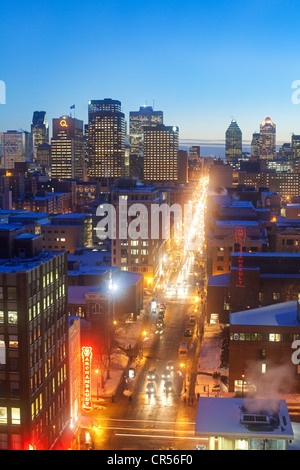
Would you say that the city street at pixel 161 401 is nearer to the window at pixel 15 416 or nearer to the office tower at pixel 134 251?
the window at pixel 15 416

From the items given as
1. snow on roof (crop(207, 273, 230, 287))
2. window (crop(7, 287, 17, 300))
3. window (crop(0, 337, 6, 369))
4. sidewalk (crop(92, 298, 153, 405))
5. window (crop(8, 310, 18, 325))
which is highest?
window (crop(7, 287, 17, 300))

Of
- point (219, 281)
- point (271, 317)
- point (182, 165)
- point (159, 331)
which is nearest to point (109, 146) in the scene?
point (182, 165)

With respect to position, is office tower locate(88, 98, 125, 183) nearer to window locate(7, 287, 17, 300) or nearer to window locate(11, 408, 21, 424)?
window locate(7, 287, 17, 300)

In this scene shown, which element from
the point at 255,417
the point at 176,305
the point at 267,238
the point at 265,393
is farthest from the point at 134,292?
the point at 255,417

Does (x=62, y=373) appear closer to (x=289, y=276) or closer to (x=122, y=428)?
(x=122, y=428)

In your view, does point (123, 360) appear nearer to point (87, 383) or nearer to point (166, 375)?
point (166, 375)

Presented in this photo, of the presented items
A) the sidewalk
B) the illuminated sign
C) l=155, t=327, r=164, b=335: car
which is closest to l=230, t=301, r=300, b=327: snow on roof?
the sidewalk
